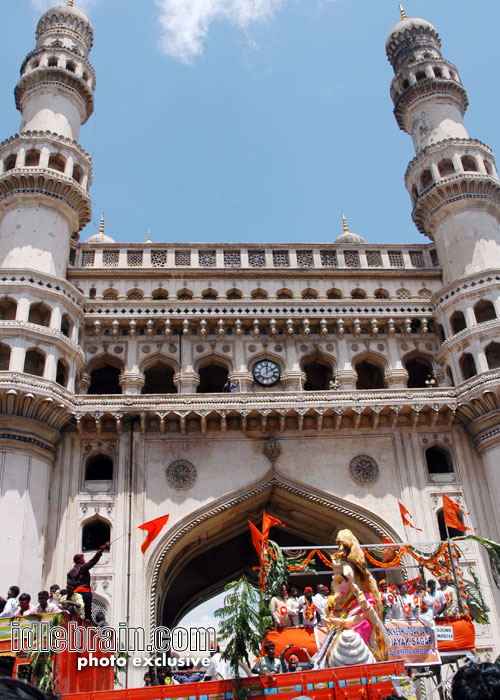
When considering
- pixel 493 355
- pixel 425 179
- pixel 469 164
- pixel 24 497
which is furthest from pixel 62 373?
pixel 469 164

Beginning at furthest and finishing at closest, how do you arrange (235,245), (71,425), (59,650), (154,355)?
(235,245)
(154,355)
(71,425)
(59,650)

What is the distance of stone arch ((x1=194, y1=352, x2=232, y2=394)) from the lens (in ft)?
74.7

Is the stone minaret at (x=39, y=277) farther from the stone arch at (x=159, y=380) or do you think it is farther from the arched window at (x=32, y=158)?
the stone arch at (x=159, y=380)

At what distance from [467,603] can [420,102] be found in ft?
65.6

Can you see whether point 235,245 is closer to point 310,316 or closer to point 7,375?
point 310,316

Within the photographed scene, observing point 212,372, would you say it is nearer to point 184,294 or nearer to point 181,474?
point 184,294

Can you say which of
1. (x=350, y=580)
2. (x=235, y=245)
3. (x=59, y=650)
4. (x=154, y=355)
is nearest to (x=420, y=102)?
(x=235, y=245)

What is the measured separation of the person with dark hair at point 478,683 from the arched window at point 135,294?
2140 cm

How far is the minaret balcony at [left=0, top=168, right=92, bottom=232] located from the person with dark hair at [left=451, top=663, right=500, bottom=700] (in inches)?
884

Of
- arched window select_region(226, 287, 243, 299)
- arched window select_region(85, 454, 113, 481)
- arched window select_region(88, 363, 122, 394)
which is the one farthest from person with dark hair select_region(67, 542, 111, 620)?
arched window select_region(226, 287, 243, 299)

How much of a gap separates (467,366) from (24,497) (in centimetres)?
1367

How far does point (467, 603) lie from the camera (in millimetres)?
15008

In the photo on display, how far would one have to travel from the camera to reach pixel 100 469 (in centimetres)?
2152

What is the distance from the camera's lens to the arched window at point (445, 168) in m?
26.0
